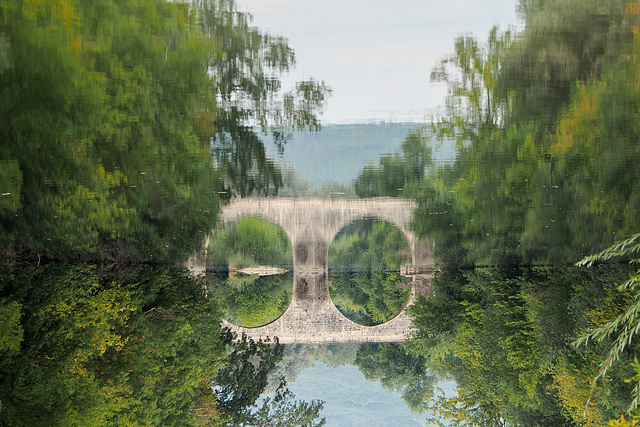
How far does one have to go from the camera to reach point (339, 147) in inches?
259

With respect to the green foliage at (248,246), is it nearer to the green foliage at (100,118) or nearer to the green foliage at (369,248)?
the green foliage at (100,118)

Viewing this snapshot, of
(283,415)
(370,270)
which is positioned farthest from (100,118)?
(370,270)

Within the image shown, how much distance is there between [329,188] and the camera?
711 cm

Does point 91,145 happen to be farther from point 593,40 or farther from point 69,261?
point 593,40

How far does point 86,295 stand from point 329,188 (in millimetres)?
3915

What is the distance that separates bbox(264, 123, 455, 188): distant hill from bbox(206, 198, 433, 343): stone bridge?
88cm

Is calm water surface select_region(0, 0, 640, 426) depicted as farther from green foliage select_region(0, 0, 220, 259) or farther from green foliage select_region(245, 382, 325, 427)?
green foliage select_region(245, 382, 325, 427)

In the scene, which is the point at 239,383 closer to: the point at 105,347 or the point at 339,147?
the point at 105,347

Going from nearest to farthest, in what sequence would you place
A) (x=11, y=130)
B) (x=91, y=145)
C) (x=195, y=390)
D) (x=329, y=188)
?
(x=11, y=130) < (x=91, y=145) < (x=329, y=188) < (x=195, y=390)

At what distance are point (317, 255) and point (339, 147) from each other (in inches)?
206

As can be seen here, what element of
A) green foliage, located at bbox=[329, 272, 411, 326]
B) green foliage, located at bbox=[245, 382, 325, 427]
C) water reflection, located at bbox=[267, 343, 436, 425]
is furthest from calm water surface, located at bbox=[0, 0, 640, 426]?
green foliage, located at bbox=[329, 272, 411, 326]

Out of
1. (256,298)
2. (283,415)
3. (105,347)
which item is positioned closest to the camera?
(105,347)

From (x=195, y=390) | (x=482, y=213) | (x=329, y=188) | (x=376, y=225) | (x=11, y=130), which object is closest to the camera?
(x=11, y=130)

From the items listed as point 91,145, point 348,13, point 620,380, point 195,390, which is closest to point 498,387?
point 620,380
